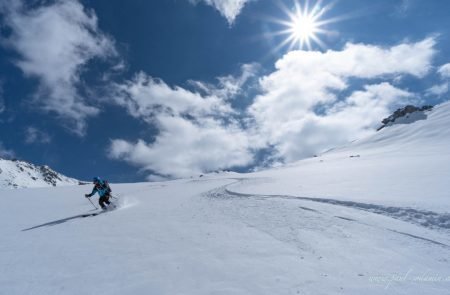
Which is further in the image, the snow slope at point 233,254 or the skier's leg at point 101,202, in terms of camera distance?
the skier's leg at point 101,202

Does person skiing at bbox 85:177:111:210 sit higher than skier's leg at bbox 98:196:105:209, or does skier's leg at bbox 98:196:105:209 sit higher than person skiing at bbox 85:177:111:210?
person skiing at bbox 85:177:111:210

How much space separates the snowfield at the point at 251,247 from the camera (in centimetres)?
773

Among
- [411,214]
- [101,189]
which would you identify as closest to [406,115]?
[411,214]

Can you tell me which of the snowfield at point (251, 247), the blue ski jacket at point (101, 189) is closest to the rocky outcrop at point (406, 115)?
the snowfield at point (251, 247)

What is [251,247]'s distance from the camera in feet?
33.2

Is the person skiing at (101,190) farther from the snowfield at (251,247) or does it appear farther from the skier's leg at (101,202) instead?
the snowfield at (251,247)

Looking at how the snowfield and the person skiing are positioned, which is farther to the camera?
the person skiing

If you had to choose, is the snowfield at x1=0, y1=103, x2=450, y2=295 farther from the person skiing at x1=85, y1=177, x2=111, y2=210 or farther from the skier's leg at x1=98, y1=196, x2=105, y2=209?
the person skiing at x1=85, y1=177, x2=111, y2=210

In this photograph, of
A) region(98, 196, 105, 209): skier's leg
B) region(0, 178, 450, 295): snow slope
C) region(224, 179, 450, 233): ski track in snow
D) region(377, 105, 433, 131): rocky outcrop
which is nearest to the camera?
region(0, 178, 450, 295): snow slope

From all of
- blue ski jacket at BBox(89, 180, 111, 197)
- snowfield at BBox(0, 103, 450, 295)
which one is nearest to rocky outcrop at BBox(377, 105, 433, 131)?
snowfield at BBox(0, 103, 450, 295)

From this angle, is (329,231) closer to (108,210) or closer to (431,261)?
(431,261)

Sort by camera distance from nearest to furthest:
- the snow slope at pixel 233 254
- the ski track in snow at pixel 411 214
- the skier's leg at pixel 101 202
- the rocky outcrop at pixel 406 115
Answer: the snow slope at pixel 233 254 < the ski track in snow at pixel 411 214 < the skier's leg at pixel 101 202 < the rocky outcrop at pixel 406 115

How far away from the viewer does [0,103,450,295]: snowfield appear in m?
7.73

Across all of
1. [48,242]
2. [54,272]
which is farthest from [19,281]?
[48,242]
